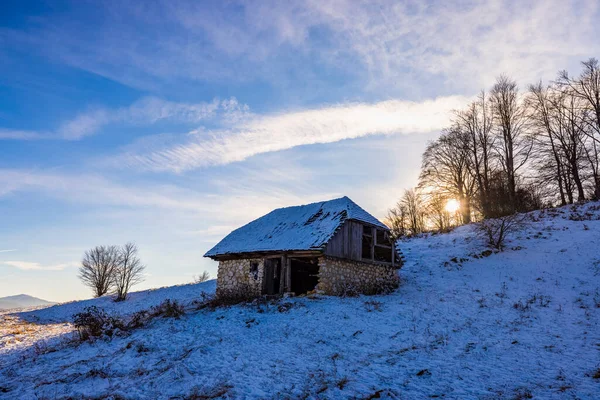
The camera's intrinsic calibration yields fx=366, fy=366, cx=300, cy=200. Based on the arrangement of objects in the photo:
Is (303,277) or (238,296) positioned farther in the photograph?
(303,277)

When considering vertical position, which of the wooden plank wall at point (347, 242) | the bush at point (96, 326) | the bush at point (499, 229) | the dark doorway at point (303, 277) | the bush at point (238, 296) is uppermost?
the bush at point (499, 229)

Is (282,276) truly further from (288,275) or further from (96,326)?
(96,326)

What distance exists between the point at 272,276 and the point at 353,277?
4.50 m

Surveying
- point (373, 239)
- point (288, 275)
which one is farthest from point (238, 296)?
point (373, 239)

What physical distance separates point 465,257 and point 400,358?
16.2 meters

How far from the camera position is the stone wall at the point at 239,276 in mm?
20375

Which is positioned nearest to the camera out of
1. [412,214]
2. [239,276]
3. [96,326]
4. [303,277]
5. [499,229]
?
[96,326]

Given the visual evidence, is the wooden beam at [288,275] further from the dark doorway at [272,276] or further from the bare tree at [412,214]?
the bare tree at [412,214]

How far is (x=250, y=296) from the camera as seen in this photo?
1880 cm

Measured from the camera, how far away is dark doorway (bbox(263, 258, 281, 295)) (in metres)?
20.1

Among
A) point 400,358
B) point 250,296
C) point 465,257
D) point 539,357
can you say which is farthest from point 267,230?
point 539,357

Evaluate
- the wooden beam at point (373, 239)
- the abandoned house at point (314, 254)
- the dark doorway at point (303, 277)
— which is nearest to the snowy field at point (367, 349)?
the abandoned house at point (314, 254)

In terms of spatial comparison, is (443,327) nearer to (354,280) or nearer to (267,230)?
(354,280)

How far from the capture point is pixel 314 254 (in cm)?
1852
